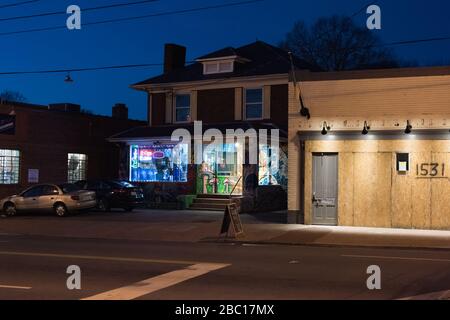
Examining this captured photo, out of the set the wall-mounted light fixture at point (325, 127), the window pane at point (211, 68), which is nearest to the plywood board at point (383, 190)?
the wall-mounted light fixture at point (325, 127)

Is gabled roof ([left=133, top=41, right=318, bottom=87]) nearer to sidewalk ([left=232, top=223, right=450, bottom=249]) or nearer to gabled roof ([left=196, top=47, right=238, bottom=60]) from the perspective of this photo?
gabled roof ([left=196, top=47, right=238, bottom=60])

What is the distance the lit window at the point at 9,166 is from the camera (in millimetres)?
31391

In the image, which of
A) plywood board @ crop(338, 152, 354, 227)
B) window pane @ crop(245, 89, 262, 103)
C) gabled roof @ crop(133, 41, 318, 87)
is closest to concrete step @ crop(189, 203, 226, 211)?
window pane @ crop(245, 89, 262, 103)

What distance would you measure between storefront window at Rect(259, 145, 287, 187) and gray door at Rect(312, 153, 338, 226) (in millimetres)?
8108

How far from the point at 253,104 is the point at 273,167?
365cm

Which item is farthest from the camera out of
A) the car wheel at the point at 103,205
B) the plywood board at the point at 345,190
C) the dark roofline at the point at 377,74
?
the car wheel at the point at 103,205

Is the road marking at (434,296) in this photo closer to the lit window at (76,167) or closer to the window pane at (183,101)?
the window pane at (183,101)

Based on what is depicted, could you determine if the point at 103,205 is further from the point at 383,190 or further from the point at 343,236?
the point at 343,236

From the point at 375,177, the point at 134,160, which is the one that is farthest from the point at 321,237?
the point at 134,160

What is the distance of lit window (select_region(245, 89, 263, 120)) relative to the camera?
105 feet

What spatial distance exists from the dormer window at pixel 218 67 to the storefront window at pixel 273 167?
17.6 feet

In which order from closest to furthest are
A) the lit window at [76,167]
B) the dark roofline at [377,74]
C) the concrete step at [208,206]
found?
the dark roofline at [377,74] < the concrete step at [208,206] < the lit window at [76,167]

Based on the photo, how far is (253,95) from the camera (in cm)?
3216

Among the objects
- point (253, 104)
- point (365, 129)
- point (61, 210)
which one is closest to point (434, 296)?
point (365, 129)
